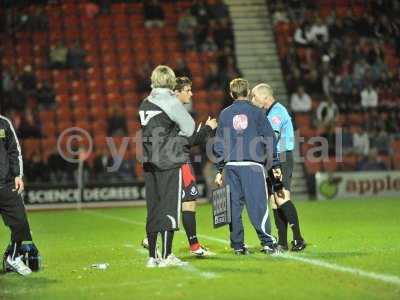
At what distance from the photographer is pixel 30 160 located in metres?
22.8

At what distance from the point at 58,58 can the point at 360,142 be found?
9.41 meters

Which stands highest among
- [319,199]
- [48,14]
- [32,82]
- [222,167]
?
[48,14]

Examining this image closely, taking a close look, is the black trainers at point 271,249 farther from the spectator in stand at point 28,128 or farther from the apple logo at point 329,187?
the spectator in stand at point 28,128

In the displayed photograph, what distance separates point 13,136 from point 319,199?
1502 centimetres

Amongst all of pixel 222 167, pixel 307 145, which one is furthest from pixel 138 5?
pixel 222 167

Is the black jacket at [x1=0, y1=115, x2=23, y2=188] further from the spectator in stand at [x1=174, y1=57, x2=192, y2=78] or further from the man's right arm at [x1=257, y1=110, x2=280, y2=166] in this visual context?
the spectator in stand at [x1=174, y1=57, x2=192, y2=78]

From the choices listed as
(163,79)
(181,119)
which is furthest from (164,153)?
(163,79)

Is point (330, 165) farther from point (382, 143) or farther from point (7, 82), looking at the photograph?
point (7, 82)

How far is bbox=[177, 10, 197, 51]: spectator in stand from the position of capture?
28.0 m

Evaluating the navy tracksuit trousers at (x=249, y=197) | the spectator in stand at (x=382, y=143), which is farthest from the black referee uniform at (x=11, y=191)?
the spectator in stand at (x=382, y=143)

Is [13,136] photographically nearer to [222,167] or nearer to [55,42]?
[222,167]

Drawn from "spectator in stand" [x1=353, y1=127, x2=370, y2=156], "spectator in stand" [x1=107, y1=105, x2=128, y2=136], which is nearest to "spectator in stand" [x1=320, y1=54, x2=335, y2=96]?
"spectator in stand" [x1=353, y1=127, x2=370, y2=156]

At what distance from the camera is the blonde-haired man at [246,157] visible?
10328mm

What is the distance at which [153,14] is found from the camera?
28.7 metres
